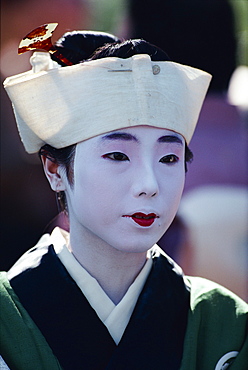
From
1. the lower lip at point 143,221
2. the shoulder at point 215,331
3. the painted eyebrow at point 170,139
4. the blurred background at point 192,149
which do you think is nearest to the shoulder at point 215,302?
the shoulder at point 215,331

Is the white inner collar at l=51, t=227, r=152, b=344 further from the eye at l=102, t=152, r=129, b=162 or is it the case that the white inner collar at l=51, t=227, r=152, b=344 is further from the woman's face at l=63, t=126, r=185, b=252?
the eye at l=102, t=152, r=129, b=162

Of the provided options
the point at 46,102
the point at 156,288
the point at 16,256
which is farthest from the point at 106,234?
the point at 16,256

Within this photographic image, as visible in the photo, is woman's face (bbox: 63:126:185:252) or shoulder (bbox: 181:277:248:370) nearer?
woman's face (bbox: 63:126:185:252)

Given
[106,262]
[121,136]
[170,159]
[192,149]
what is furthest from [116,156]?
[192,149]

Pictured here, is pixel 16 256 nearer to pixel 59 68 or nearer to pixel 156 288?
pixel 156 288

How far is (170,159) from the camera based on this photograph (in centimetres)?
152

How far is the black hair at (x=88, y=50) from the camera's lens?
1.53 meters

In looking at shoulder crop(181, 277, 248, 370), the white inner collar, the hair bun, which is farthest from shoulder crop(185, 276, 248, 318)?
the hair bun

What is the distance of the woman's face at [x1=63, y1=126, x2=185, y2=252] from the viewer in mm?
1436

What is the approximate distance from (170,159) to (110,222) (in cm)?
22

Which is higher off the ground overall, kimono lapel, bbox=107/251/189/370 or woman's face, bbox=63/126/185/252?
woman's face, bbox=63/126/185/252

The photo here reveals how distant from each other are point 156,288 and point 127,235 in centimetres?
24

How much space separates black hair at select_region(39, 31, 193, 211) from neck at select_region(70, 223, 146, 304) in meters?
0.17

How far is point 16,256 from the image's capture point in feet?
8.24
